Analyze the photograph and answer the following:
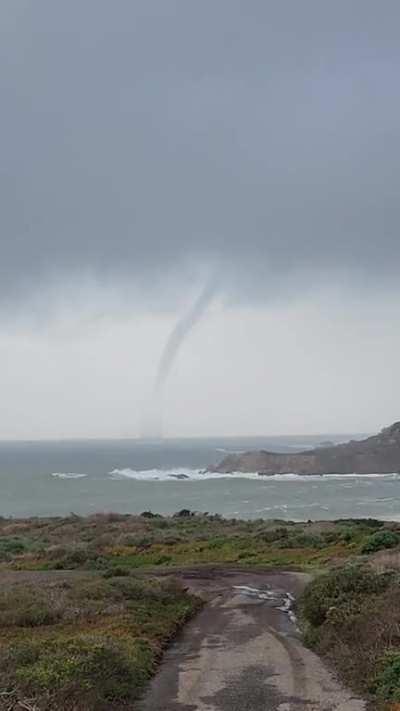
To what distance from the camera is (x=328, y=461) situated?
139m

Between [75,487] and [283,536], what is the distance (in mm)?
70986

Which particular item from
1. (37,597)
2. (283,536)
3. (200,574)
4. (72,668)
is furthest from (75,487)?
(72,668)

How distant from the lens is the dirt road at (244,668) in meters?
10.2

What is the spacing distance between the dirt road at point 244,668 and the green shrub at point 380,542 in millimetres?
10206

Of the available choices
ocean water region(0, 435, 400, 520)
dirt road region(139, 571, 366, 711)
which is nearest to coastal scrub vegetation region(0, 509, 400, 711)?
dirt road region(139, 571, 366, 711)

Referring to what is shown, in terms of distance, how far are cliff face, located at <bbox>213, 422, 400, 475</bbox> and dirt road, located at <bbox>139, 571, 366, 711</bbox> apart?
388 ft

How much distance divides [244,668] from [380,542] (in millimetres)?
19266

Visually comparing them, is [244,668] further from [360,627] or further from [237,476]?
[237,476]

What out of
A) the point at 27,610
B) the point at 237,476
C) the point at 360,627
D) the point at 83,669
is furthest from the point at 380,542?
the point at 237,476

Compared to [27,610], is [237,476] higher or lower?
lower

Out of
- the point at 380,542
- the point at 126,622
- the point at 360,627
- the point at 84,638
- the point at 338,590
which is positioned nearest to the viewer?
the point at 84,638

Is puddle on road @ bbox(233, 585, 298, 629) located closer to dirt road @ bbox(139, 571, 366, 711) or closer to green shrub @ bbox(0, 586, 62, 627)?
dirt road @ bbox(139, 571, 366, 711)

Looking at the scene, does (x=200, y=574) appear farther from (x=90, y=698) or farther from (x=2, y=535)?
(x=2, y=535)

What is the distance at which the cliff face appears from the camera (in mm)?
135625
